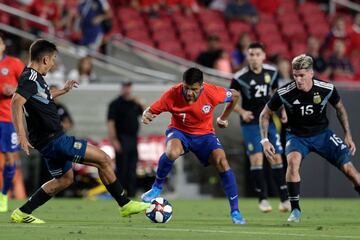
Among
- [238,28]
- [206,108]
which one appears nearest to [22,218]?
[206,108]

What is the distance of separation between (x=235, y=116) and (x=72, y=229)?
11.0 metres

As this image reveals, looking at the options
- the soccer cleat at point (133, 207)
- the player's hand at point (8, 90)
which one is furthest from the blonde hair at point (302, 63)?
the player's hand at point (8, 90)

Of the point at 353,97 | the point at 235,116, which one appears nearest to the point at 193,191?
the point at 235,116

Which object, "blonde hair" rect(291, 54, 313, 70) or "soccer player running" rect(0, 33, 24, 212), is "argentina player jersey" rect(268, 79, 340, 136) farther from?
"soccer player running" rect(0, 33, 24, 212)

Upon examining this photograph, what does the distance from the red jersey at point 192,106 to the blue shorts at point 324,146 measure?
1.05m

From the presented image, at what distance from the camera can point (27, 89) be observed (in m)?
12.5

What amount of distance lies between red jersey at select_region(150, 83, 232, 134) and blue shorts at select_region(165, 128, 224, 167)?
9cm

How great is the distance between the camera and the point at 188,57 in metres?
25.8

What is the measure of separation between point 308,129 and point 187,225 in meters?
2.05

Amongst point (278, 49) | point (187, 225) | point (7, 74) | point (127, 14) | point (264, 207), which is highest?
point (127, 14)

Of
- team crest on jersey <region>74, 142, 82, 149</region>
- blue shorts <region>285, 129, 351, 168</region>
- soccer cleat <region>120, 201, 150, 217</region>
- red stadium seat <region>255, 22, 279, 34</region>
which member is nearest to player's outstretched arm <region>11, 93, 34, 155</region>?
team crest on jersey <region>74, 142, 82, 149</region>

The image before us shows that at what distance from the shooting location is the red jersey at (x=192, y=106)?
551 inches

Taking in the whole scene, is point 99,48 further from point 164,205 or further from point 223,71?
point 164,205

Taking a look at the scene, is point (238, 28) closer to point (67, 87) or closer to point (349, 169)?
point (349, 169)
